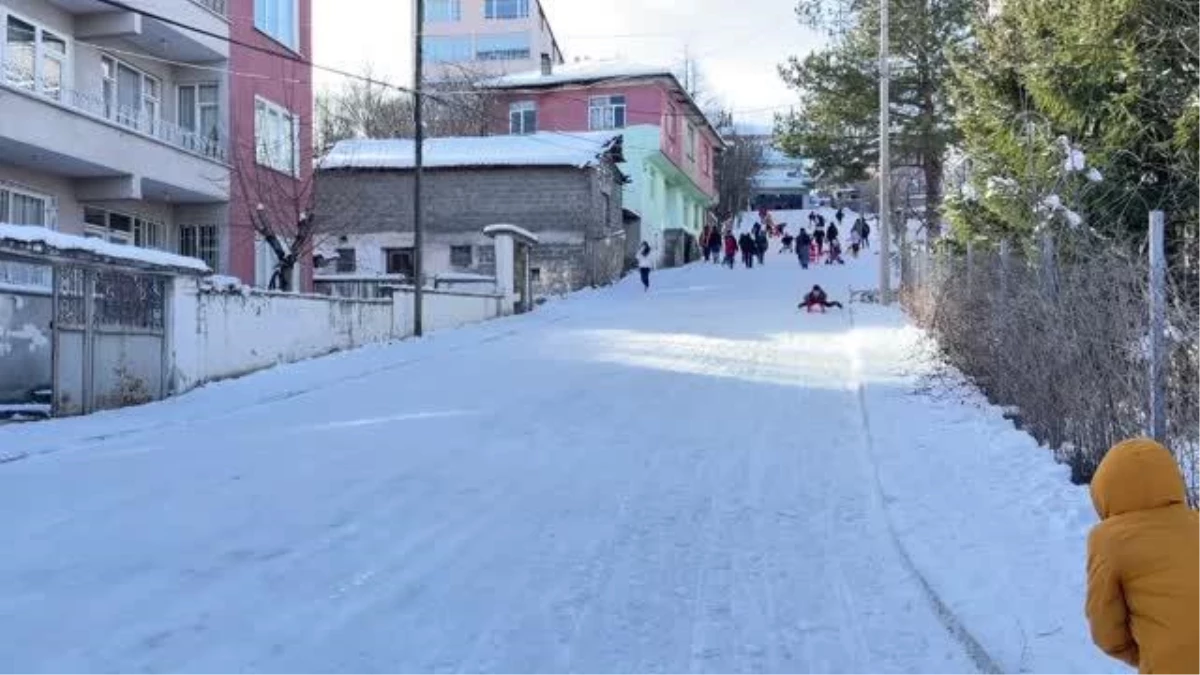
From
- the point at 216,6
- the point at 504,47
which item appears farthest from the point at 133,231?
the point at 504,47

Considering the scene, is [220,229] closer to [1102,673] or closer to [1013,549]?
[1013,549]

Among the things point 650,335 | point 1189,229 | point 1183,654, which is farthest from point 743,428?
point 650,335

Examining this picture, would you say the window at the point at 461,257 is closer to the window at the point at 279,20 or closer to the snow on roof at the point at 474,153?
the snow on roof at the point at 474,153

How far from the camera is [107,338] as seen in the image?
49.0 feet

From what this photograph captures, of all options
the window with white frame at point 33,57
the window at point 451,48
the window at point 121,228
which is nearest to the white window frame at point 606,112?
the window at point 121,228

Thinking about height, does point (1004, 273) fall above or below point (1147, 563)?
above

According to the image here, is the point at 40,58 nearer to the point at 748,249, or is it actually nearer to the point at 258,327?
the point at 258,327

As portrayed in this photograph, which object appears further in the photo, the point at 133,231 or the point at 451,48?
the point at 451,48

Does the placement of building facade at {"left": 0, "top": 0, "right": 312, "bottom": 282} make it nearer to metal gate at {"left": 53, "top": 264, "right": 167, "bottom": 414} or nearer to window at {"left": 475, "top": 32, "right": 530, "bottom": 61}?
metal gate at {"left": 53, "top": 264, "right": 167, "bottom": 414}

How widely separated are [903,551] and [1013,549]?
682mm

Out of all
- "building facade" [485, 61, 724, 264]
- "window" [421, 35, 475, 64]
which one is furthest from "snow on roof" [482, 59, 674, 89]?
"window" [421, 35, 475, 64]

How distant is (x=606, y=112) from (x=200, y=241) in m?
Result: 28.7

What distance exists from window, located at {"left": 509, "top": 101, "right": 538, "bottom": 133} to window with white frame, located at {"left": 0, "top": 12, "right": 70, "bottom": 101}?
33.8 metres

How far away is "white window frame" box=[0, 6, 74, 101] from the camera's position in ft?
67.1
